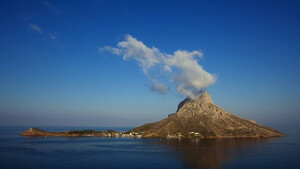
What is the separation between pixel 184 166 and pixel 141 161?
2409 cm

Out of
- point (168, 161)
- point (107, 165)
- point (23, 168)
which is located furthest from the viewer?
point (168, 161)

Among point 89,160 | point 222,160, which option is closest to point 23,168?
point 89,160

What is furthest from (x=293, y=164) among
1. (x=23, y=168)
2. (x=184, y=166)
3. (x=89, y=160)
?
(x=23, y=168)

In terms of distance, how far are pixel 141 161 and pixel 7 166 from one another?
62300 mm

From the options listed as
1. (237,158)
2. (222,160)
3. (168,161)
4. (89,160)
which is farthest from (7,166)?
(237,158)

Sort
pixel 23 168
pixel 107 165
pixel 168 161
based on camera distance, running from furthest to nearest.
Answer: pixel 168 161 < pixel 107 165 < pixel 23 168

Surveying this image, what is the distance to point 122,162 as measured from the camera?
120562 millimetres

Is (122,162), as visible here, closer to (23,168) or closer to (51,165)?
(51,165)

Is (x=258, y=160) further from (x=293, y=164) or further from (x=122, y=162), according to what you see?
(x=122, y=162)

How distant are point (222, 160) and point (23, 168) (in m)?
→ 95.2

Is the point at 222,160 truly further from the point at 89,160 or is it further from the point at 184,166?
the point at 89,160

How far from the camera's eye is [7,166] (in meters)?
109

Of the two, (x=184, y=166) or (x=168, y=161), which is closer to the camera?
(x=184, y=166)

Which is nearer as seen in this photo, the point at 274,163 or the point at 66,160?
the point at 274,163
